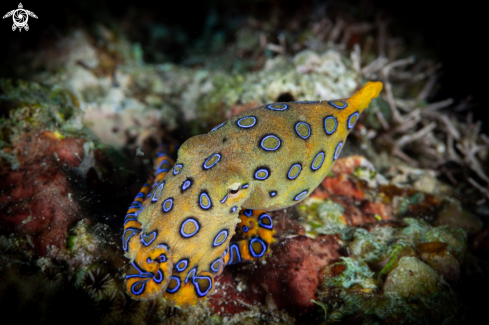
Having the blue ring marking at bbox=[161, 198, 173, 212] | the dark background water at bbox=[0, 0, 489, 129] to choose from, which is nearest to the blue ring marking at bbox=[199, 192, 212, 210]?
the blue ring marking at bbox=[161, 198, 173, 212]

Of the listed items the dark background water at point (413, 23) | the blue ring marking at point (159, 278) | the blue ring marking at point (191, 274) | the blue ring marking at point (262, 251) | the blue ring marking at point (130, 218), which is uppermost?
the dark background water at point (413, 23)

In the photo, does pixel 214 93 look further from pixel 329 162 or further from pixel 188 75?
pixel 329 162

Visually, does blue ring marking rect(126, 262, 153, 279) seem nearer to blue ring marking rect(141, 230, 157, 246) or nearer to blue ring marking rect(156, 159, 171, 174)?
blue ring marking rect(141, 230, 157, 246)

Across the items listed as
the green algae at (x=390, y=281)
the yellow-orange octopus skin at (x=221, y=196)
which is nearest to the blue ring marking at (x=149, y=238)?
the yellow-orange octopus skin at (x=221, y=196)

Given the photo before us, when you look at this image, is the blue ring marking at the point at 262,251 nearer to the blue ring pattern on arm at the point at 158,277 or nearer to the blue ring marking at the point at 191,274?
the blue ring marking at the point at 191,274

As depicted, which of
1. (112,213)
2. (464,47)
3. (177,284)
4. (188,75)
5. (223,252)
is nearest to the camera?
(177,284)

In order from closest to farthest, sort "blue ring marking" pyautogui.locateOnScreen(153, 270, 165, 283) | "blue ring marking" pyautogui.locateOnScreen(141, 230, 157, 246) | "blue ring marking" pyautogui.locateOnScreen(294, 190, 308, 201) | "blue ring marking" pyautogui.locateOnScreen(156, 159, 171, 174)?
1. "blue ring marking" pyautogui.locateOnScreen(153, 270, 165, 283)
2. "blue ring marking" pyautogui.locateOnScreen(141, 230, 157, 246)
3. "blue ring marking" pyautogui.locateOnScreen(294, 190, 308, 201)
4. "blue ring marking" pyautogui.locateOnScreen(156, 159, 171, 174)

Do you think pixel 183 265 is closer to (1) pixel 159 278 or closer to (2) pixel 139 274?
(1) pixel 159 278

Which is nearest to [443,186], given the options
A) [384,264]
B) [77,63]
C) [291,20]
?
[384,264]
